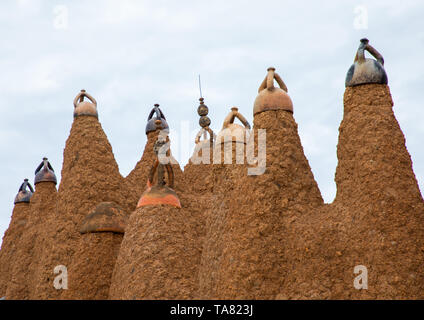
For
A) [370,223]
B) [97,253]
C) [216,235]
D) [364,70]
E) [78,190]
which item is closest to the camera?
[370,223]

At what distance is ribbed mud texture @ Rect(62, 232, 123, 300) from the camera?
439 inches

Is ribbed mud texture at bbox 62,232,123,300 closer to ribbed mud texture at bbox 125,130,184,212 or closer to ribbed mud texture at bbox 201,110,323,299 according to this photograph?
ribbed mud texture at bbox 125,130,184,212

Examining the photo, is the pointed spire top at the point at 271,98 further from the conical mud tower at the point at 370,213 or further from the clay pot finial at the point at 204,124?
the clay pot finial at the point at 204,124

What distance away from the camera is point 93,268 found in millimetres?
11250

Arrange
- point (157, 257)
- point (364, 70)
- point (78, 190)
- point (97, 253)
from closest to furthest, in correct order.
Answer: point (364, 70)
point (157, 257)
point (97, 253)
point (78, 190)

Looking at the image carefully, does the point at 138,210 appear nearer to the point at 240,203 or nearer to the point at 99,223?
the point at 99,223

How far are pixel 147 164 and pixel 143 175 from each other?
0.34m

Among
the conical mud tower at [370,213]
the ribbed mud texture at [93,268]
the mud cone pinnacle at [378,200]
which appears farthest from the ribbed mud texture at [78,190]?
the mud cone pinnacle at [378,200]

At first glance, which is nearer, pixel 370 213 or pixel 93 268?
pixel 370 213

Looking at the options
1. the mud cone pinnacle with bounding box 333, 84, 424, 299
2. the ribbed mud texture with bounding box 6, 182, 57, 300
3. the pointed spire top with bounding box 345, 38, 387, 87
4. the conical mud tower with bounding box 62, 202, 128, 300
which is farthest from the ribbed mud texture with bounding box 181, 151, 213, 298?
the pointed spire top with bounding box 345, 38, 387, 87

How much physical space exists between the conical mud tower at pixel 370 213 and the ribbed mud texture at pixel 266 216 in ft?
1.38

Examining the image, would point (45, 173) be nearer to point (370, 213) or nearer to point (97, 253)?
point (97, 253)

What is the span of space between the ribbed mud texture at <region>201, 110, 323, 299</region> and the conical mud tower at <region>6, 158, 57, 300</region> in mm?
6582

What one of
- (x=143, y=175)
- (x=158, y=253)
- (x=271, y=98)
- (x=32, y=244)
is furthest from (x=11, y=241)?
(x=271, y=98)
